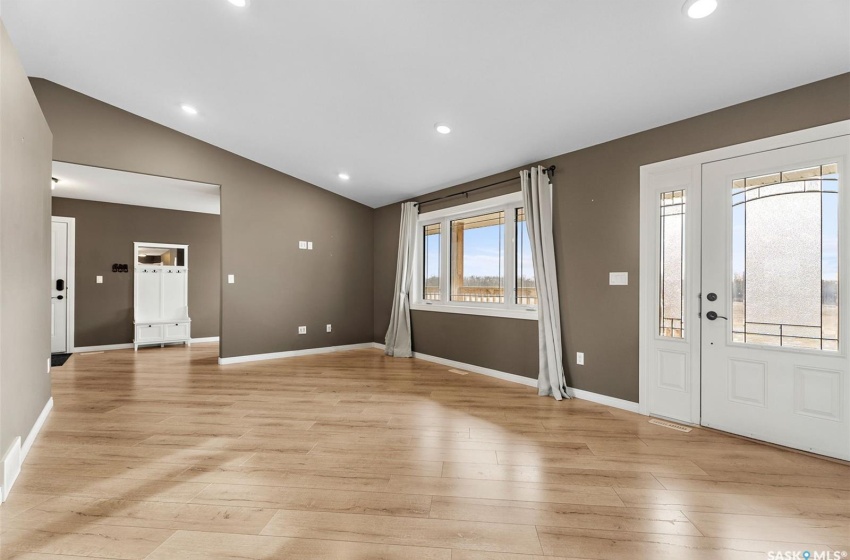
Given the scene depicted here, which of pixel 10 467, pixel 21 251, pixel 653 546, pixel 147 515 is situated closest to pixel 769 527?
pixel 653 546

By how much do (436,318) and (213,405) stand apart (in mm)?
3033

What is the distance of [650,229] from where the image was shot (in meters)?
3.29

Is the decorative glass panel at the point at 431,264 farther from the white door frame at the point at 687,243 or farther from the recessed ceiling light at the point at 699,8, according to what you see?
the recessed ceiling light at the point at 699,8

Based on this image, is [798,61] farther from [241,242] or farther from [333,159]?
[241,242]

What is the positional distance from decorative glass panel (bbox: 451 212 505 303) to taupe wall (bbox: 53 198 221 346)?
199 inches

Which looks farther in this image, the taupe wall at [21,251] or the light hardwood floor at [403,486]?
the taupe wall at [21,251]

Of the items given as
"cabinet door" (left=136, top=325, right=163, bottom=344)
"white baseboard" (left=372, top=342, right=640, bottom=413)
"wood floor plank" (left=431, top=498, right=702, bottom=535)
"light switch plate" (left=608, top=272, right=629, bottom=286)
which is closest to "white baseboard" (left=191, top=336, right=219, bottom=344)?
"cabinet door" (left=136, top=325, right=163, bottom=344)

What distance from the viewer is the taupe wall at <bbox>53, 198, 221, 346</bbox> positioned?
6227mm

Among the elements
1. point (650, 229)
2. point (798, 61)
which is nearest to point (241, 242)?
point (650, 229)

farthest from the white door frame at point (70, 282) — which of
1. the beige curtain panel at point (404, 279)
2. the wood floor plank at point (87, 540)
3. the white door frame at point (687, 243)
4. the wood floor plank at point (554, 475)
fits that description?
the white door frame at point (687, 243)

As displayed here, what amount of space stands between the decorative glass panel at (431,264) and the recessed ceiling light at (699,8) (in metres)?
3.90

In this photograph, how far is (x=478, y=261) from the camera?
5141mm

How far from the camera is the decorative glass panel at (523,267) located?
4.44 meters

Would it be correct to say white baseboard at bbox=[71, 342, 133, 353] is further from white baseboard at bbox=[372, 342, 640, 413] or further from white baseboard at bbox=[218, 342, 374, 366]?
white baseboard at bbox=[372, 342, 640, 413]
